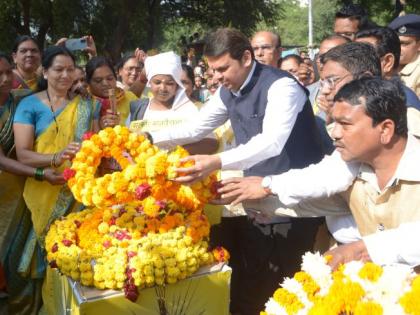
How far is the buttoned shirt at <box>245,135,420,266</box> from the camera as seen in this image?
6.50ft

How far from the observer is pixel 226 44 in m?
2.98

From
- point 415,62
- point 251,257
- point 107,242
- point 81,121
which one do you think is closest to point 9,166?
point 81,121

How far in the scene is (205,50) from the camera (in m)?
3.05

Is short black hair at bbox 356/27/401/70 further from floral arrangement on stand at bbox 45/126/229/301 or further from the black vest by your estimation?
floral arrangement on stand at bbox 45/126/229/301

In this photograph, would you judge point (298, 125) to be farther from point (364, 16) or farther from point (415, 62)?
point (364, 16)

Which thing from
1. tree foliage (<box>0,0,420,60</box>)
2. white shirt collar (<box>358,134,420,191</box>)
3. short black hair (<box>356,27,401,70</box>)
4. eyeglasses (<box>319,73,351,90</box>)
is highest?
tree foliage (<box>0,0,420,60</box>)

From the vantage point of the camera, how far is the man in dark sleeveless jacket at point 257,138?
2809mm

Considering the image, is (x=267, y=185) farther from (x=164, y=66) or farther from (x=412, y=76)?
(x=412, y=76)

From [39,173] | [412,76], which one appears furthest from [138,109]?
[412,76]

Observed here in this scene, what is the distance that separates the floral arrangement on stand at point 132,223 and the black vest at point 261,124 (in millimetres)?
555

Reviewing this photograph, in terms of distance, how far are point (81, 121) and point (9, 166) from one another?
0.58 metres

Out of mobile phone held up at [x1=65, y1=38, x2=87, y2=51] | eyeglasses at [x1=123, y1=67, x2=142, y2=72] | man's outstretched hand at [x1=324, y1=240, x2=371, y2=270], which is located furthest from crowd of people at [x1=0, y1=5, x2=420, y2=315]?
eyeglasses at [x1=123, y1=67, x2=142, y2=72]

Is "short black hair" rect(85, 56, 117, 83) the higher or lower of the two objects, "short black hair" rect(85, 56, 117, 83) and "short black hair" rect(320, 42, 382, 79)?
the higher

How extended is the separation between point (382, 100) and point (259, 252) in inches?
64.8
